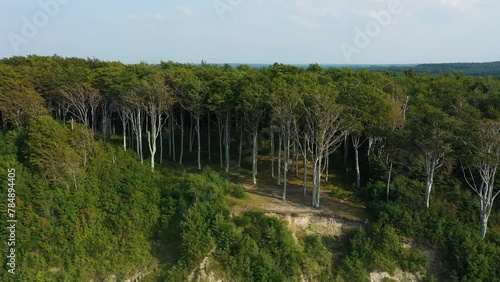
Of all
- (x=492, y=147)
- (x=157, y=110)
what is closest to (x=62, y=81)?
(x=157, y=110)

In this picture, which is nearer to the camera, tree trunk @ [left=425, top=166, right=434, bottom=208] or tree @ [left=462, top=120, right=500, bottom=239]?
tree @ [left=462, top=120, right=500, bottom=239]

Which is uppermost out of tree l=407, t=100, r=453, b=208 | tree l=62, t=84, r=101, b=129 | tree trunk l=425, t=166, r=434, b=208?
tree l=62, t=84, r=101, b=129

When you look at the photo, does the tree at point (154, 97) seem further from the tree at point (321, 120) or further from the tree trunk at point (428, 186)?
the tree trunk at point (428, 186)

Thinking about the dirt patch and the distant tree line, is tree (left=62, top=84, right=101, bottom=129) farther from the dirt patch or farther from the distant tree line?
the dirt patch

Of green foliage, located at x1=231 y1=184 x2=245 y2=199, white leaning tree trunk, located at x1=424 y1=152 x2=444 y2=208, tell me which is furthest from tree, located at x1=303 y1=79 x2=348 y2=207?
white leaning tree trunk, located at x1=424 y1=152 x2=444 y2=208

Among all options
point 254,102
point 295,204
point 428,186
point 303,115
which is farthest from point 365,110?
point 295,204

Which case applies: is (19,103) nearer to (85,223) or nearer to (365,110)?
(85,223)

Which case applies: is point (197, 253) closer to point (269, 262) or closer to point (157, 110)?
point (269, 262)

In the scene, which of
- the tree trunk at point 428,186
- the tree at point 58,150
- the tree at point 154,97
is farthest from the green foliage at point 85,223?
the tree trunk at point 428,186

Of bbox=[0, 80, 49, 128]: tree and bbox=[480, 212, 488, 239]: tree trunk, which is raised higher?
bbox=[0, 80, 49, 128]: tree
